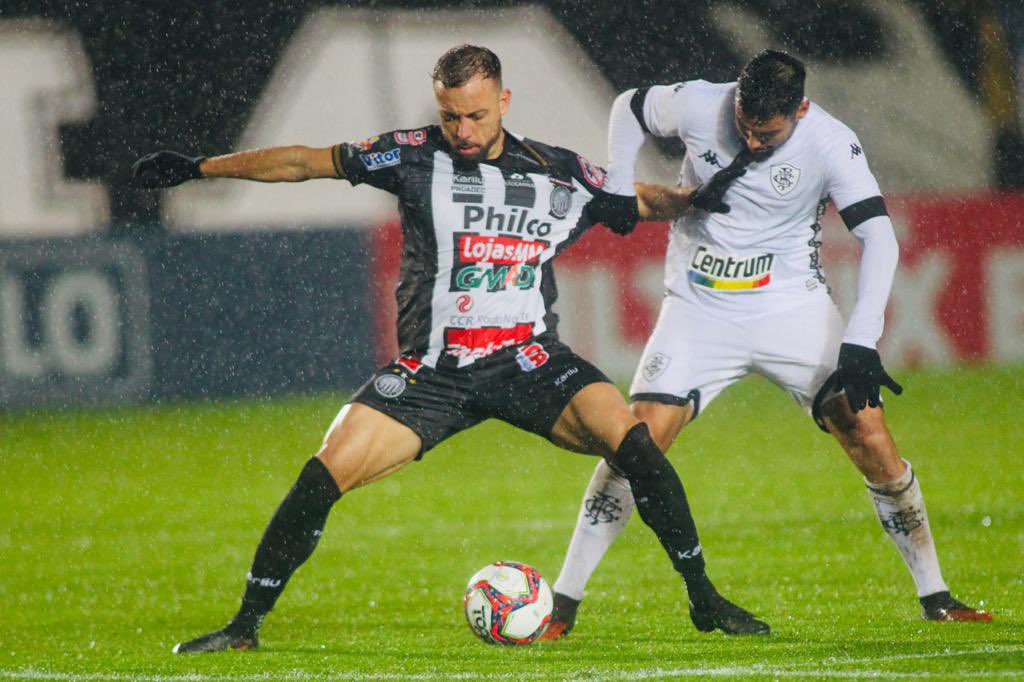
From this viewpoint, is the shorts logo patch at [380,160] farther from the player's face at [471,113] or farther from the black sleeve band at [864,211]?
the black sleeve band at [864,211]

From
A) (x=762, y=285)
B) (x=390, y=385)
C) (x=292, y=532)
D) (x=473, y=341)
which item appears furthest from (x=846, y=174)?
(x=292, y=532)

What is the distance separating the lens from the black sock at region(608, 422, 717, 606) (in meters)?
5.27

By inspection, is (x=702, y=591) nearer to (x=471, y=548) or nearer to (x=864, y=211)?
(x=864, y=211)

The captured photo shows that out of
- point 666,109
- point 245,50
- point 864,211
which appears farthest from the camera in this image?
point 245,50

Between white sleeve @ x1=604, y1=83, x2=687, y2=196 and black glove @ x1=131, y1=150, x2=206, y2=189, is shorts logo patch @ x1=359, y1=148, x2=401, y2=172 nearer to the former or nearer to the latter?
black glove @ x1=131, y1=150, x2=206, y2=189

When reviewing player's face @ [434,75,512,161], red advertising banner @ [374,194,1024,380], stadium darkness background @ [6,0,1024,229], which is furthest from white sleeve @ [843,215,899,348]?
stadium darkness background @ [6,0,1024,229]

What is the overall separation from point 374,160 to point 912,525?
7.72 ft

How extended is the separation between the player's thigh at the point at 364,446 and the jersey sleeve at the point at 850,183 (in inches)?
69.2

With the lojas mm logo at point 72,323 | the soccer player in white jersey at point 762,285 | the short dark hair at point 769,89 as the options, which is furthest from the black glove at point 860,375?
the lojas mm logo at point 72,323

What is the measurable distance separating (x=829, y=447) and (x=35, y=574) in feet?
19.3

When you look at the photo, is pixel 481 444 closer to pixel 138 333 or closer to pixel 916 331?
pixel 138 333

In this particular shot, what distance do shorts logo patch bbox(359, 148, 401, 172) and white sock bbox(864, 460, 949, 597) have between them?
2.10 meters

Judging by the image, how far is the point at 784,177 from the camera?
578cm

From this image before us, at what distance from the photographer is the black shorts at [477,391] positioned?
5.31 metres
